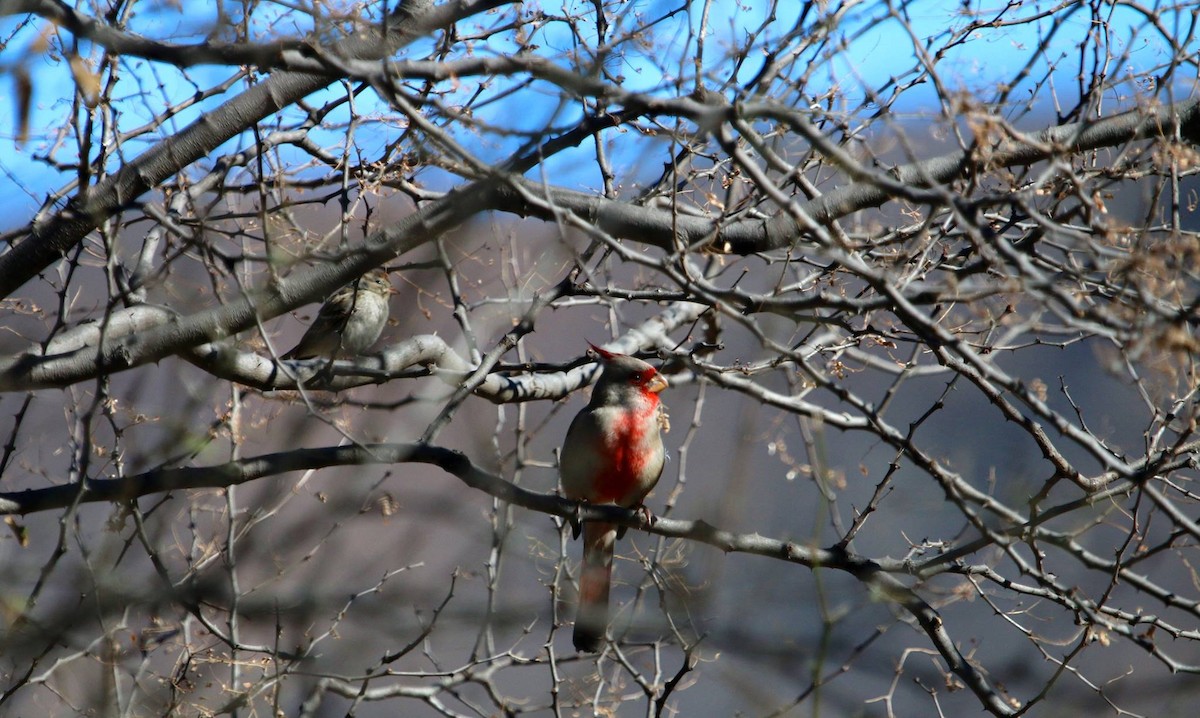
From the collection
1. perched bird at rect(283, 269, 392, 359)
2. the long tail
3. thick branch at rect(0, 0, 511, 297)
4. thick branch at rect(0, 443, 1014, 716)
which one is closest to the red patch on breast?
the long tail

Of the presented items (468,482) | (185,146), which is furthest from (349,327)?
(468,482)

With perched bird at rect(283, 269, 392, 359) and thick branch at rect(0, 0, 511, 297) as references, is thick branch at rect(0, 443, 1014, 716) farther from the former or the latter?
perched bird at rect(283, 269, 392, 359)

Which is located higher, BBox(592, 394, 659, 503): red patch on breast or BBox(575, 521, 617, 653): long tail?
BBox(592, 394, 659, 503): red patch on breast

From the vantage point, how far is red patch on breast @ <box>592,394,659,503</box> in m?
5.52

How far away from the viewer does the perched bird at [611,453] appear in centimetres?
552

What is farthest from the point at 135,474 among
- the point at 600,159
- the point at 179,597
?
the point at 600,159

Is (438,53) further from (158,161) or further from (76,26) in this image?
(76,26)

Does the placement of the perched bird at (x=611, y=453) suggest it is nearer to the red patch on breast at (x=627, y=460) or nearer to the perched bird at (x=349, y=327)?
the red patch on breast at (x=627, y=460)

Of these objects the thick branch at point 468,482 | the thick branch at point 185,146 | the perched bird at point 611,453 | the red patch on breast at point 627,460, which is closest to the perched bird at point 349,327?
the perched bird at point 611,453

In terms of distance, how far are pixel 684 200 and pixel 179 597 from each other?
14.3 ft

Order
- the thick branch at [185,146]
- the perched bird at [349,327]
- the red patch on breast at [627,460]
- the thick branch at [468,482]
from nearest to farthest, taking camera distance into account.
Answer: the thick branch at [468,482] → the thick branch at [185,146] → the red patch on breast at [627,460] → the perched bird at [349,327]

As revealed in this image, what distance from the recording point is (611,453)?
551 centimetres

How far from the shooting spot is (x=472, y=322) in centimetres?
571

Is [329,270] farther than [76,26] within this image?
Yes
